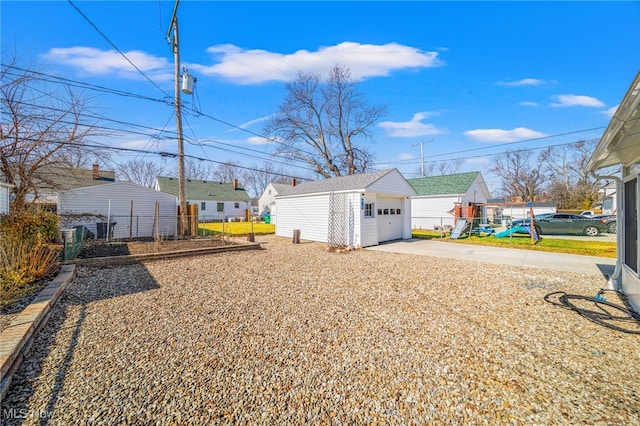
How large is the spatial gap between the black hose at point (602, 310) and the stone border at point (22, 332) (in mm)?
7111

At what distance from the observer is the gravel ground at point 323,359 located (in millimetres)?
2135

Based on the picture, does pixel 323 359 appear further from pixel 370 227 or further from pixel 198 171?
pixel 198 171

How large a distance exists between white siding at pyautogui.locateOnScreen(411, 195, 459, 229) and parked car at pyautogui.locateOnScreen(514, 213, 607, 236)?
5.50m

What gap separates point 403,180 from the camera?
13820mm

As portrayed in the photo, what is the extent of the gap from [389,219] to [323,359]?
11.6m

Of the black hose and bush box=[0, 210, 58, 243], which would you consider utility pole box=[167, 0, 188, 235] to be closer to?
bush box=[0, 210, 58, 243]

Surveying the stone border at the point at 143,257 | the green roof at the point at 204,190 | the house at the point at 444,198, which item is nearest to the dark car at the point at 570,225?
the house at the point at 444,198

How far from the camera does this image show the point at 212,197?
33.5 metres

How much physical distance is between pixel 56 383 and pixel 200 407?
5.03ft

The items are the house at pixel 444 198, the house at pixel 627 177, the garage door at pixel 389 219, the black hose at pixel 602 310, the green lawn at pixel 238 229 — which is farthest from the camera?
the house at pixel 444 198

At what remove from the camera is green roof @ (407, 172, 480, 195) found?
20.7 meters

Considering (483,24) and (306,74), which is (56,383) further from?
(306,74)

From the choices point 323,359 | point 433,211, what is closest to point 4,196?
point 323,359

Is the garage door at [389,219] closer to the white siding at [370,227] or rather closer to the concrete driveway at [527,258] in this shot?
the white siding at [370,227]
